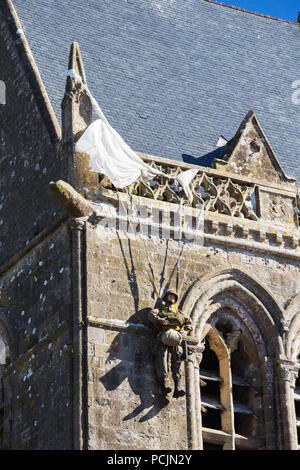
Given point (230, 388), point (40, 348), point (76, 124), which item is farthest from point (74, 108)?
point (230, 388)

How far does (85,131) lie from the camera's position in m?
23.5

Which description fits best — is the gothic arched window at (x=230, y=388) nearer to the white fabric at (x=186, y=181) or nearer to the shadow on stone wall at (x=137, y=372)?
the shadow on stone wall at (x=137, y=372)

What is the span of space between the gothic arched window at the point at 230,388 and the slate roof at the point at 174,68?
3151 mm

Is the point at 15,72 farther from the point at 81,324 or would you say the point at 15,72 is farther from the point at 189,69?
the point at 81,324

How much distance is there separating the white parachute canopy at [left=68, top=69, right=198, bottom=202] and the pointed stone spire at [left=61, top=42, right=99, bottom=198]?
10cm

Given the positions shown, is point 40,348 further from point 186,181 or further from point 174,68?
point 174,68

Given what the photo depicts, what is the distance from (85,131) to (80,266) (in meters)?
2.16

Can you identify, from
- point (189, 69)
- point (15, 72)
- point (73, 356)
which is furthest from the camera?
point (189, 69)

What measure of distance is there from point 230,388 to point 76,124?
14.4 ft

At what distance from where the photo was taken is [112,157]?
23438 mm

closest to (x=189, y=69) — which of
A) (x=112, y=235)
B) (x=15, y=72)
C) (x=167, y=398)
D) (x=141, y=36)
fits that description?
(x=141, y=36)

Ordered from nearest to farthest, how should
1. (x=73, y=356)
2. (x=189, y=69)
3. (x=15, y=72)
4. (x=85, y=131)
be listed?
(x=73, y=356) < (x=85, y=131) < (x=15, y=72) < (x=189, y=69)

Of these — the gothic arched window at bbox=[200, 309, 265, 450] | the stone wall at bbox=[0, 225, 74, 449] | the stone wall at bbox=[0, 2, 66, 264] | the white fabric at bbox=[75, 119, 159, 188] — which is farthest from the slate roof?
the gothic arched window at bbox=[200, 309, 265, 450]

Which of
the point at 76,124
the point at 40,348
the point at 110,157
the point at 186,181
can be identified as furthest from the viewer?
the point at 186,181
